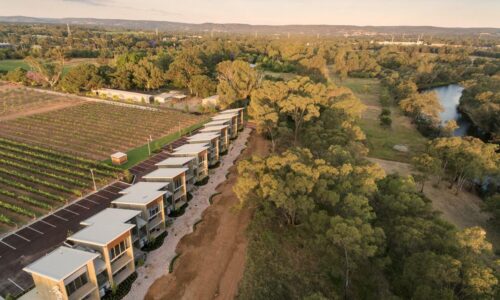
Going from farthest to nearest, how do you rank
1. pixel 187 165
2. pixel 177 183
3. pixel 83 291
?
pixel 187 165 < pixel 177 183 < pixel 83 291

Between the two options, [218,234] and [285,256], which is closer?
[285,256]

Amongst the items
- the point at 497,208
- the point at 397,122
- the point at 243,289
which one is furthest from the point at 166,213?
the point at 397,122

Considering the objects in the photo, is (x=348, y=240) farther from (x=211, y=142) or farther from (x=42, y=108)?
(x=42, y=108)

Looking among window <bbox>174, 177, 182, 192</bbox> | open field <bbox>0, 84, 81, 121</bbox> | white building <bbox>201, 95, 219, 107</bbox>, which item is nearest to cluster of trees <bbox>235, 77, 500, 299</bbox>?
window <bbox>174, 177, 182, 192</bbox>

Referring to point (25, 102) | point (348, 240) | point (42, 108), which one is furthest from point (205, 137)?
point (25, 102)

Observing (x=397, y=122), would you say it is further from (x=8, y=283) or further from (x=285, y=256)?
(x=8, y=283)

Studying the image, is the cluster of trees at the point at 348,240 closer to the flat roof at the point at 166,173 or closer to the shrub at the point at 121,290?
the flat roof at the point at 166,173
